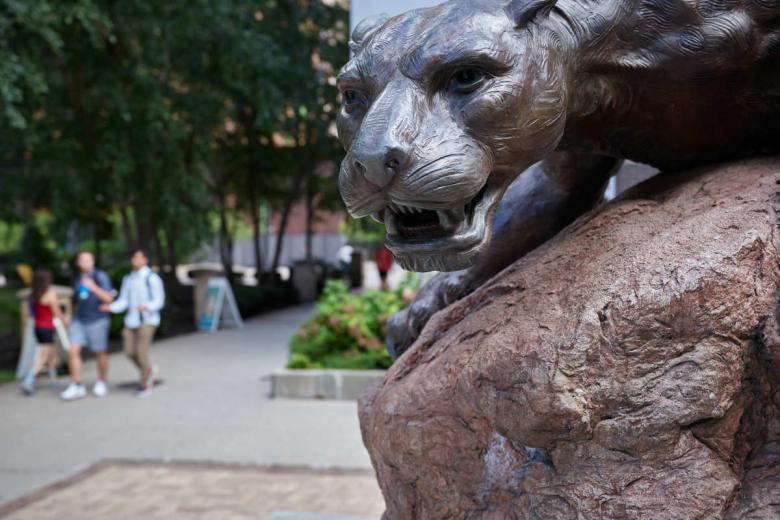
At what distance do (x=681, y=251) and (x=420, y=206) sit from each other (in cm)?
64

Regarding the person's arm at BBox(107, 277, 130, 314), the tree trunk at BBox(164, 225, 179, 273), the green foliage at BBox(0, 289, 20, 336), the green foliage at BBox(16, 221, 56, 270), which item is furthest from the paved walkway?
the green foliage at BBox(16, 221, 56, 270)

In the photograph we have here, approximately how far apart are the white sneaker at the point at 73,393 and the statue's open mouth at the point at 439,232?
8.08 metres

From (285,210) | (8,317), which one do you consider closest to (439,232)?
(8,317)

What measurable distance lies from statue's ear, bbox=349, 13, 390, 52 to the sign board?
13.8 meters

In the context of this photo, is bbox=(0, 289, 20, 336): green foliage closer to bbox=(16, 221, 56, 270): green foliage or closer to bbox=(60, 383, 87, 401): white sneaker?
bbox=(16, 221, 56, 270): green foliage

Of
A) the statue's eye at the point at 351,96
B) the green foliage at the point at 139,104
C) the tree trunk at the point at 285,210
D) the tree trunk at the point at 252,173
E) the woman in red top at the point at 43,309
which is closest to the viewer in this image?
the statue's eye at the point at 351,96

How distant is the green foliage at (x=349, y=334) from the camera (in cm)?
888

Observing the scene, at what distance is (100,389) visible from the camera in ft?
29.8

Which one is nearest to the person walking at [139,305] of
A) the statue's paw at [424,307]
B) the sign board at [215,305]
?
the sign board at [215,305]

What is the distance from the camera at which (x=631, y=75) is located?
6.61ft

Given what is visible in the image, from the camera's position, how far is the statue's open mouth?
1.74 meters

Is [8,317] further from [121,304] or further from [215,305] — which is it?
[121,304]

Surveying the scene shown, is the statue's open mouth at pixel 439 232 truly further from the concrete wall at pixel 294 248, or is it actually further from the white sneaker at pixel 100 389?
the concrete wall at pixel 294 248

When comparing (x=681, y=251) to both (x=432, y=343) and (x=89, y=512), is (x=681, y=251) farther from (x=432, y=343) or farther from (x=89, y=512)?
(x=89, y=512)
